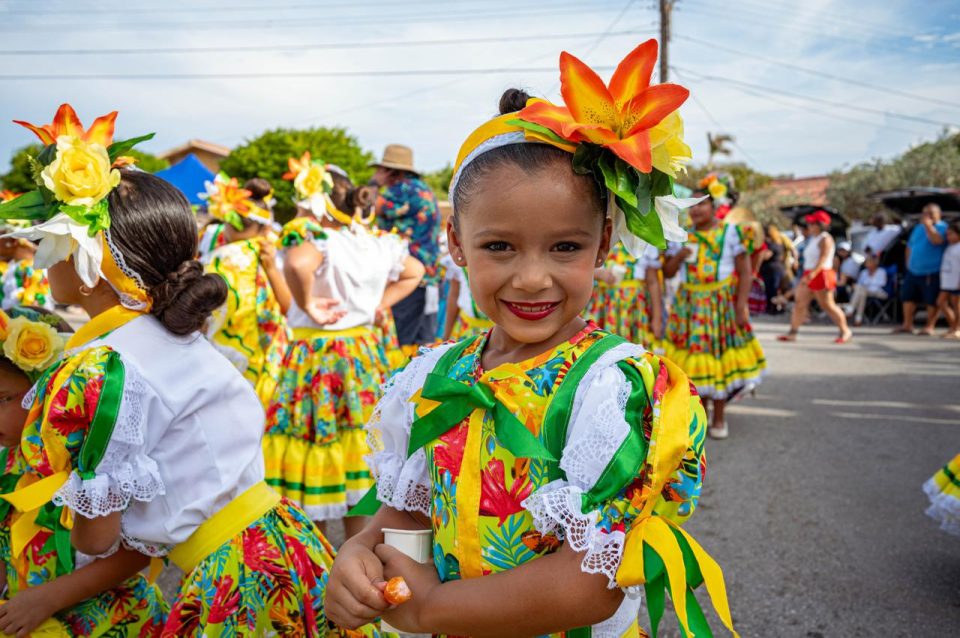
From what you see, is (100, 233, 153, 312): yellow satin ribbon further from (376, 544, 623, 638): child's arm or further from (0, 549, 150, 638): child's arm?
(376, 544, 623, 638): child's arm

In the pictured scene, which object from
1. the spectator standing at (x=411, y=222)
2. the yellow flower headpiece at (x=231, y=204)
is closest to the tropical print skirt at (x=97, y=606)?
the yellow flower headpiece at (x=231, y=204)

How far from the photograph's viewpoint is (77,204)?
68.9 inches

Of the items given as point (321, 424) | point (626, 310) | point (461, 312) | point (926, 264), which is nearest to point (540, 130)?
point (321, 424)

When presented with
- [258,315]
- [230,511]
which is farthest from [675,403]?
[258,315]

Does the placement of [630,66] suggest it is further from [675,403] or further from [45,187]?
[45,187]

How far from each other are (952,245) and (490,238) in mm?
11807

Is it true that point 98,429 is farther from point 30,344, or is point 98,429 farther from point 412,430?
point 412,430

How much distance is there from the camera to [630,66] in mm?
1303

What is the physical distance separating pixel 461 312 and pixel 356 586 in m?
3.78

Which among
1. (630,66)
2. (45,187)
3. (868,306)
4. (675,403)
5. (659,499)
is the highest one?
(630,66)

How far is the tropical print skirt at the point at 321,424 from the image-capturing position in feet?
12.2

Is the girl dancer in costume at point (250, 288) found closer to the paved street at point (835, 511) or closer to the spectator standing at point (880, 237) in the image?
the paved street at point (835, 511)

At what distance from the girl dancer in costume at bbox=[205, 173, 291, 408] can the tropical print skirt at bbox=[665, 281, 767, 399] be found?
3252 millimetres

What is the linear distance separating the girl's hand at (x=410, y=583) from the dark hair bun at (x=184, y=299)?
0.86 metres
